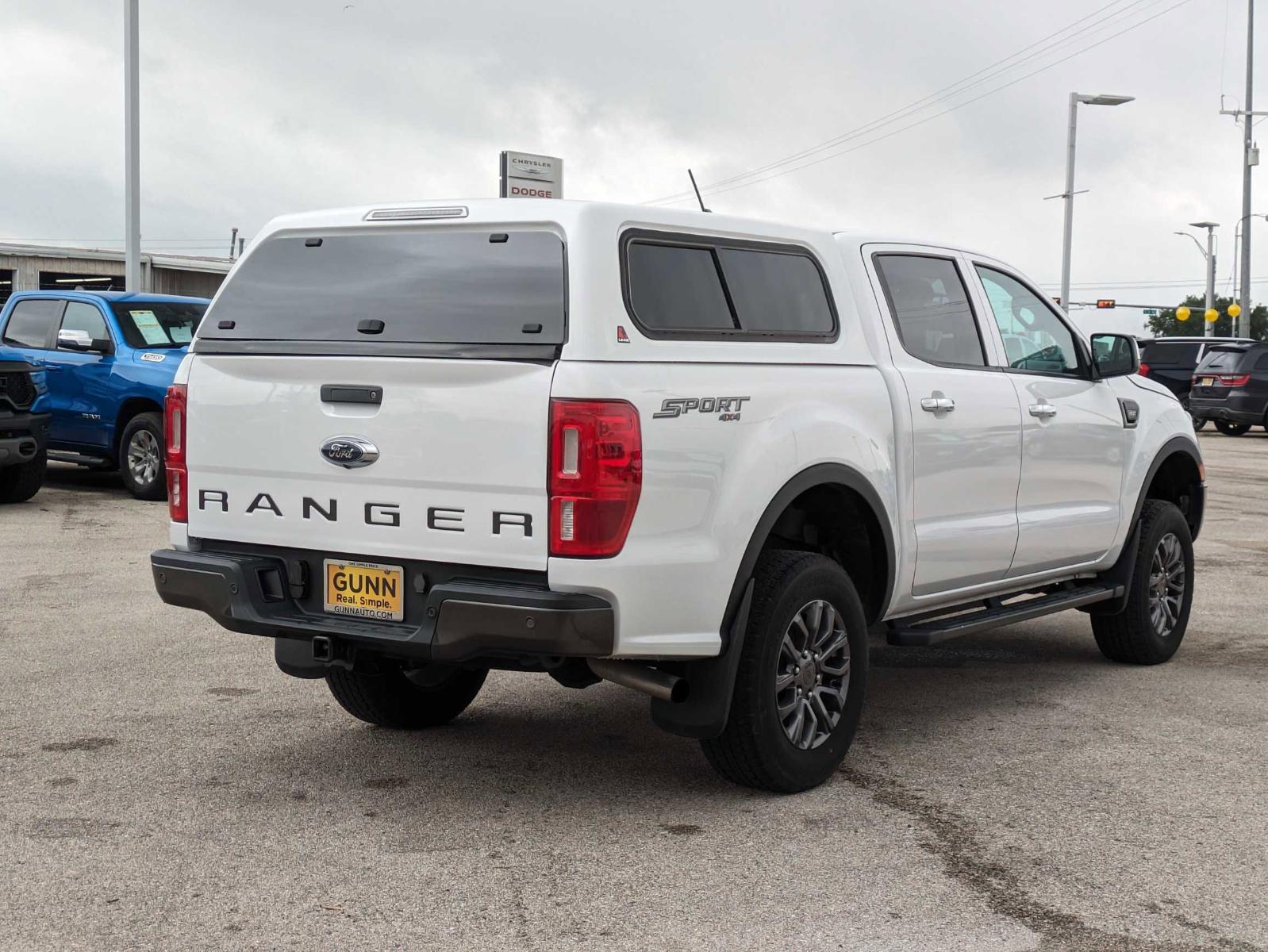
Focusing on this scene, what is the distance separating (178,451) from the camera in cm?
520

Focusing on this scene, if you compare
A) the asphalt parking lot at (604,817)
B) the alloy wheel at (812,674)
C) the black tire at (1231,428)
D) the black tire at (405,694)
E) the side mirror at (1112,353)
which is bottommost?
the asphalt parking lot at (604,817)

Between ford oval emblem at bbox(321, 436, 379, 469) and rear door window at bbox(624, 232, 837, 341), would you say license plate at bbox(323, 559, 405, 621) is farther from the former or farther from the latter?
rear door window at bbox(624, 232, 837, 341)

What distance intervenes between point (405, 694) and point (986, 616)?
7.75 ft

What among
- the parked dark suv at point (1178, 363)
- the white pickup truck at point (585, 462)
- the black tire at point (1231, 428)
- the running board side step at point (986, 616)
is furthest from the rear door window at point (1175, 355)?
the white pickup truck at point (585, 462)

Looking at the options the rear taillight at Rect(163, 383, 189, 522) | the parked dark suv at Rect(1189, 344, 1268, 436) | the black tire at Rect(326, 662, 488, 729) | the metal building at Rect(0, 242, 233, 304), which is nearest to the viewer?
the rear taillight at Rect(163, 383, 189, 522)

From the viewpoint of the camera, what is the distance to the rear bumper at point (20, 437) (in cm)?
1265

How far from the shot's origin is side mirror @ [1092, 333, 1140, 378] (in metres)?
6.92

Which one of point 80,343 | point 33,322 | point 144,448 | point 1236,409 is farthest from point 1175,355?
point 80,343

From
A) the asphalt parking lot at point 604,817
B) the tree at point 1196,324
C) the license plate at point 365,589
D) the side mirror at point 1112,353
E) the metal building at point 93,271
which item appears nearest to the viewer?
the asphalt parking lot at point 604,817

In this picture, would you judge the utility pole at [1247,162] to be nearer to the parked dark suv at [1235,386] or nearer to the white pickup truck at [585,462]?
the parked dark suv at [1235,386]

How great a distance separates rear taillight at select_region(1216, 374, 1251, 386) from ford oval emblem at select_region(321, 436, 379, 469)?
24301 millimetres

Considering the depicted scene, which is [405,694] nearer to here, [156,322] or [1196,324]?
[156,322]

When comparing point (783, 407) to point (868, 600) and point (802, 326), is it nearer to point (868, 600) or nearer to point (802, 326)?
point (802, 326)

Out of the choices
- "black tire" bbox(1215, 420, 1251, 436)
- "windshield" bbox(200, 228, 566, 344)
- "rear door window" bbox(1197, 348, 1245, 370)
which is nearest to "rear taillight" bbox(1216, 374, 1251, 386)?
"rear door window" bbox(1197, 348, 1245, 370)
